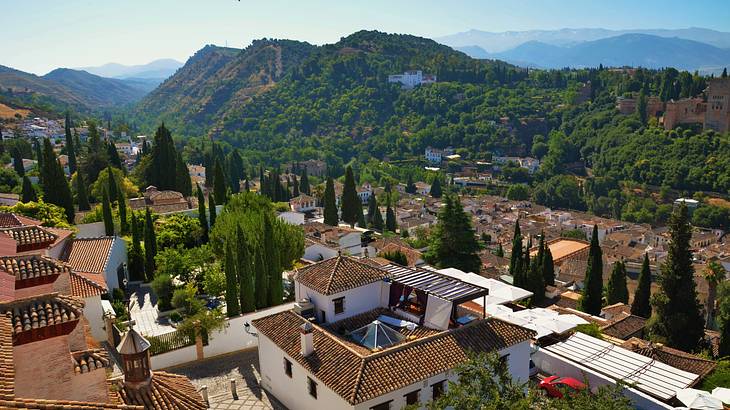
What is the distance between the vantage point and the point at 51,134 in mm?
88625

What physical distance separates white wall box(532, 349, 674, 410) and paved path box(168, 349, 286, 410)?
8916 mm

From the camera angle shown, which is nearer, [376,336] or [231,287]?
[376,336]

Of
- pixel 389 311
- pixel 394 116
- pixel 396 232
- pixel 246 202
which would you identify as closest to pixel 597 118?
pixel 394 116

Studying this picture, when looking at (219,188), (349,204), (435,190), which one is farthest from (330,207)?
(435,190)

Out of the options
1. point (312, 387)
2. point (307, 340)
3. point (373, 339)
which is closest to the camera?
point (312, 387)

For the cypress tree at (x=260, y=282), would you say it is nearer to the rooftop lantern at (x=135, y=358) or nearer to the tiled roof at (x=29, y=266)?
the rooftop lantern at (x=135, y=358)

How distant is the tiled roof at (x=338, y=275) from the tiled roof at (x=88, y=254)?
37.0 feet

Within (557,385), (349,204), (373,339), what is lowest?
(349,204)

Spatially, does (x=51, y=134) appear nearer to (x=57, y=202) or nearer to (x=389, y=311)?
(x=57, y=202)

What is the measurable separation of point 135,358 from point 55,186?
1204 inches

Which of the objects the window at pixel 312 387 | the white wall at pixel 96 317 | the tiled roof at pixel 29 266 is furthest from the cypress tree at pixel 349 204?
the tiled roof at pixel 29 266

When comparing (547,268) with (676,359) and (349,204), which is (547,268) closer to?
(349,204)

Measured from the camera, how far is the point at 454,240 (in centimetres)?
3297

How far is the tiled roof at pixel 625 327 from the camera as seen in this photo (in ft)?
78.4
